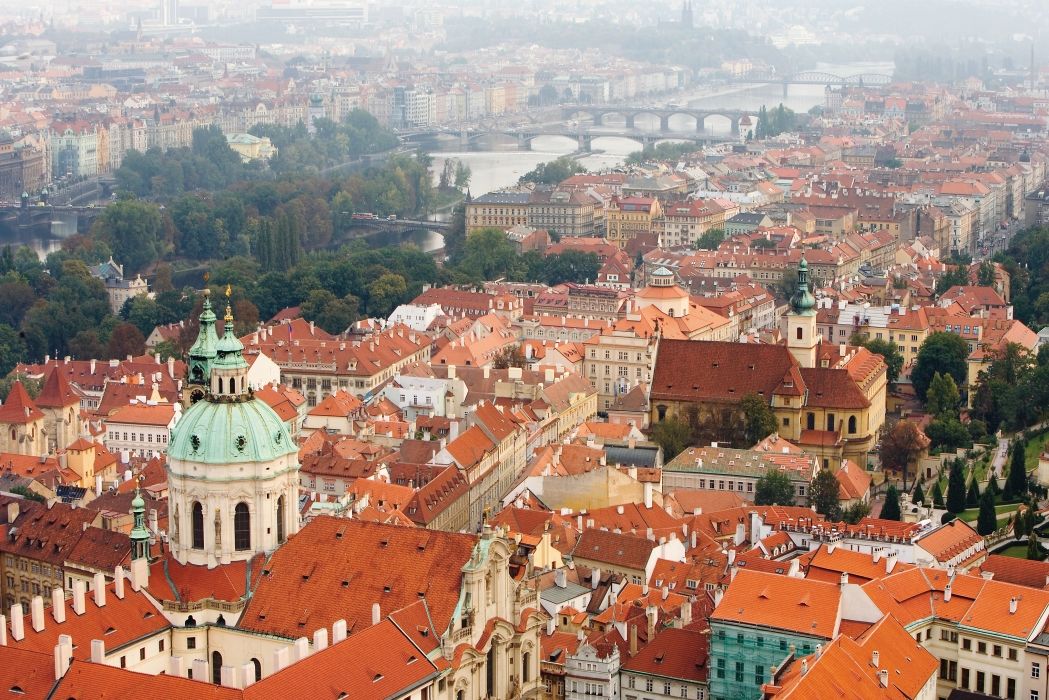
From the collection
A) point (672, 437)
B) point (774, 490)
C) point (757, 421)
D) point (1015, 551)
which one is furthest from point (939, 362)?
point (1015, 551)

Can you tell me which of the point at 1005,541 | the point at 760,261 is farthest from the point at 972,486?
the point at 760,261

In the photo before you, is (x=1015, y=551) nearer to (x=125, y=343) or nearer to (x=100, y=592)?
(x=100, y=592)

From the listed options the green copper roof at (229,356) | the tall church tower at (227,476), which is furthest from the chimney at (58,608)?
the green copper roof at (229,356)

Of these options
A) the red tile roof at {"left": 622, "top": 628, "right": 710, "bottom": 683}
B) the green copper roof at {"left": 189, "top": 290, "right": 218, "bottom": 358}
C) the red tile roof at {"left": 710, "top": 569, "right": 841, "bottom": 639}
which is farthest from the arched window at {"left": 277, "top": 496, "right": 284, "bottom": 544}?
the red tile roof at {"left": 710, "top": 569, "right": 841, "bottom": 639}

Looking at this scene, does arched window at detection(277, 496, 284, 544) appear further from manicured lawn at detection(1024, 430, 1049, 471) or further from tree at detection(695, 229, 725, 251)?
tree at detection(695, 229, 725, 251)

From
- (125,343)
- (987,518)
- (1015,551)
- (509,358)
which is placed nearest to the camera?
(1015,551)

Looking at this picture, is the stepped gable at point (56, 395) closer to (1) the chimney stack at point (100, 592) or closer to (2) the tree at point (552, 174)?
(1) the chimney stack at point (100, 592)
